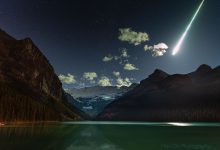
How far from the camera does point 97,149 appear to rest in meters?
46.8

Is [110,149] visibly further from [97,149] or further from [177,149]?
[177,149]

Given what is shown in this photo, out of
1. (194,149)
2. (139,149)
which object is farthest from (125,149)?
(194,149)

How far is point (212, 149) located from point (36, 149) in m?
26.6

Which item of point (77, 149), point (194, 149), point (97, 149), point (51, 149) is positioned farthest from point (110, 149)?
point (194, 149)

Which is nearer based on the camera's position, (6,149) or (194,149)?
(6,149)

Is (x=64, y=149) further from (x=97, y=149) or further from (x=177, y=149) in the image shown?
(x=177, y=149)

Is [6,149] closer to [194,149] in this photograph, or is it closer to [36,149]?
[36,149]

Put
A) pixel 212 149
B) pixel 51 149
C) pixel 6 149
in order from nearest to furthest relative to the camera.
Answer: pixel 6 149
pixel 51 149
pixel 212 149

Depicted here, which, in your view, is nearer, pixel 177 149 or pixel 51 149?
pixel 51 149

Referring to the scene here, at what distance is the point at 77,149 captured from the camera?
4550cm

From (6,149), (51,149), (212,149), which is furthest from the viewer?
(212,149)

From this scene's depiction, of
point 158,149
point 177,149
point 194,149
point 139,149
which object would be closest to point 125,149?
point 139,149

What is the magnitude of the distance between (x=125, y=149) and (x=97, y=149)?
443 cm

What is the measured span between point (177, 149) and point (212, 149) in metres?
5.35
